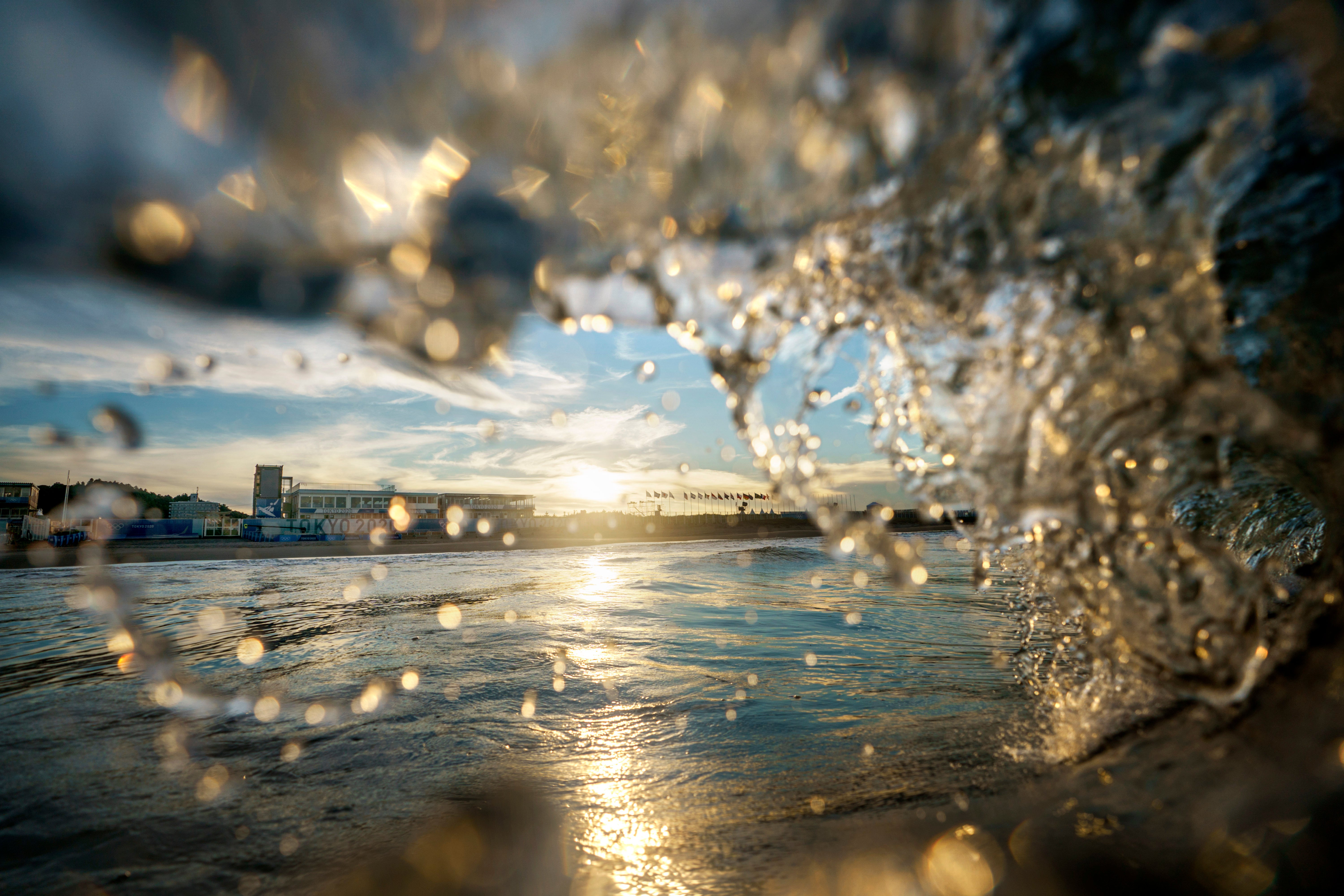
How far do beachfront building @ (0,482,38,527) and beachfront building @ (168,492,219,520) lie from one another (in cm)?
925

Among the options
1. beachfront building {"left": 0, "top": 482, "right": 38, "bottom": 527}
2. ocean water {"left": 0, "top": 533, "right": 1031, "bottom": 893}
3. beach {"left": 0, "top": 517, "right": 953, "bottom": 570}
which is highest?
beachfront building {"left": 0, "top": 482, "right": 38, "bottom": 527}

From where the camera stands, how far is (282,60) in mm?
3031

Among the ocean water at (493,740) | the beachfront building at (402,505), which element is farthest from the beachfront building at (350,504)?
the ocean water at (493,740)

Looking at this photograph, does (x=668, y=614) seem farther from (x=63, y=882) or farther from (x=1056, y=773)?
(x=63, y=882)

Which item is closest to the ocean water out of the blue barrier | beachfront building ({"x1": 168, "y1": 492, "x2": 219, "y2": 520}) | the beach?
the beach

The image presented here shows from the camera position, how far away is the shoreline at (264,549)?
61.2ft

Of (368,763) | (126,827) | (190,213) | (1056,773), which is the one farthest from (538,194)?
(1056,773)

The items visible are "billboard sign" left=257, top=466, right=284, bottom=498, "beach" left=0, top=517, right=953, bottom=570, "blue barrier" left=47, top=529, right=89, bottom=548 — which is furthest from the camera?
"billboard sign" left=257, top=466, right=284, bottom=498

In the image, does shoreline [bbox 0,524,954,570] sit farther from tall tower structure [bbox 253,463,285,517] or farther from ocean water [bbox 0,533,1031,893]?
ocean water [bbox 0,533,1031,893]

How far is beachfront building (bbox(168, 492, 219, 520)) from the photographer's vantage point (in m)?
42.2

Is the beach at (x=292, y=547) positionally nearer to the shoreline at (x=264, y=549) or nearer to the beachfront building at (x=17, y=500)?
the shoreline at (x=264, y=549)

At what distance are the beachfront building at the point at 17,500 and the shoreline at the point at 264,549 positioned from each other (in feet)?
19.9

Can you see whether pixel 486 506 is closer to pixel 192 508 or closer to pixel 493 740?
pixel 192 508

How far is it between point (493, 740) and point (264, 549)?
27576 mm
